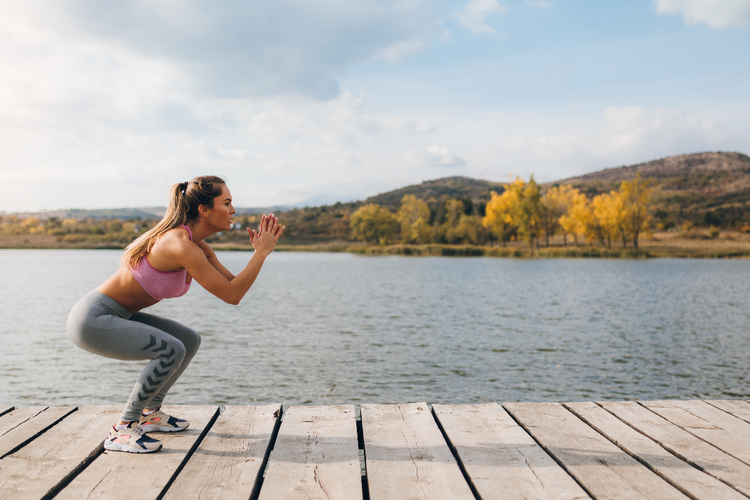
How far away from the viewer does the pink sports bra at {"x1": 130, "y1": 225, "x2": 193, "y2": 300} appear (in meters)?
3.32

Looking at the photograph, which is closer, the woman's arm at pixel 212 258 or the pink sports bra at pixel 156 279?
the pink sports bra at pixel 156 279

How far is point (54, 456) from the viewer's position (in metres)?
3.11

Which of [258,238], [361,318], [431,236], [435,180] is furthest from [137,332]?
[435,180]

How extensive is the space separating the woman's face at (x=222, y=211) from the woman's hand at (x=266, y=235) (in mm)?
195

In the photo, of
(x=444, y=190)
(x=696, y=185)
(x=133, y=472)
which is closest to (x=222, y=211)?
(x=133, y=472)

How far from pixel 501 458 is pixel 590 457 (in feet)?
1.82

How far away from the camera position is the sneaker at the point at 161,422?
11.4ft

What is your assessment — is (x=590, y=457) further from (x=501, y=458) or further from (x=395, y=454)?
(x=395, y=454)

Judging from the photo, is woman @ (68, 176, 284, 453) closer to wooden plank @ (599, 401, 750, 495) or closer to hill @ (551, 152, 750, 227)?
wooden plank @ (599, 401, 750, 495)

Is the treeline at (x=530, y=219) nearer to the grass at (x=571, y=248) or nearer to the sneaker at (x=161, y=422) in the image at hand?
the grass at (x=571, y=248)

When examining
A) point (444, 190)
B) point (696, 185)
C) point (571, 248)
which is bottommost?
point (571, 248)

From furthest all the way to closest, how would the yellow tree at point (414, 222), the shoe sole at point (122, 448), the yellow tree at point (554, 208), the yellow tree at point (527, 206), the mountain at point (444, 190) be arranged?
the mountain at point (444, 190)
the yellow tree at point (414, 222)
the yellow tree at point (554, 208)
the yellow tree at point (527, 206)
the shoe sole at point (122, 448)

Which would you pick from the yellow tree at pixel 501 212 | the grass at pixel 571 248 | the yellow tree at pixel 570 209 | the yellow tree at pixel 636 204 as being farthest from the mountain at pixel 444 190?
the yellow tree at pixel 636 204

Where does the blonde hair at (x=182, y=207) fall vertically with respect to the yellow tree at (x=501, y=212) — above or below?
below
